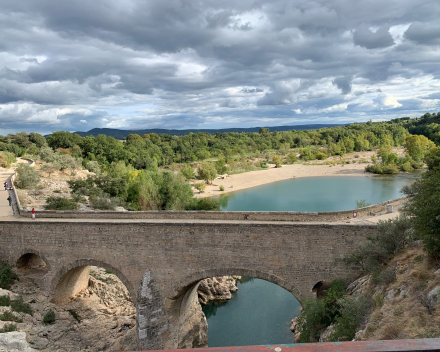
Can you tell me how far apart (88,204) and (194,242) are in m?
12.9

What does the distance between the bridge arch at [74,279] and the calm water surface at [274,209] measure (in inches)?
208

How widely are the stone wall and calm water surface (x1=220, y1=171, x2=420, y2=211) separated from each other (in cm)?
1936

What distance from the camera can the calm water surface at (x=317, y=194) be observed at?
3394cm

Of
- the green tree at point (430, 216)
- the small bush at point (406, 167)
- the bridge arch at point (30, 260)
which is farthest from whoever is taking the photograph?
the small bush at point (406, 167)

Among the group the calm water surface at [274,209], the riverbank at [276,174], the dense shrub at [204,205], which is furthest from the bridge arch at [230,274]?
the riverbank at [276,174]

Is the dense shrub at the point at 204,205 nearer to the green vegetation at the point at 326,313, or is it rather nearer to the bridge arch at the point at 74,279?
the bridge arch at the point at 74,279

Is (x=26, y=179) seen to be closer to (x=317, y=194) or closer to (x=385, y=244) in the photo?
(x=385, y=244)

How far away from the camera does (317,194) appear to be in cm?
3934

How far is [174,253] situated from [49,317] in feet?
18.9

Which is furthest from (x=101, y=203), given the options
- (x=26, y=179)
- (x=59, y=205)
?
(x=26, y=179)

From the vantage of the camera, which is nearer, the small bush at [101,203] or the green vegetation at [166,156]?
the small bush at [101,203]

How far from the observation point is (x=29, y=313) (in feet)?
38.7

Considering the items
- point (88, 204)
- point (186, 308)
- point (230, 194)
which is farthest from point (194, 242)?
point (230, 194)

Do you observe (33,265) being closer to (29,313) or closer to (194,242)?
(29,313)
